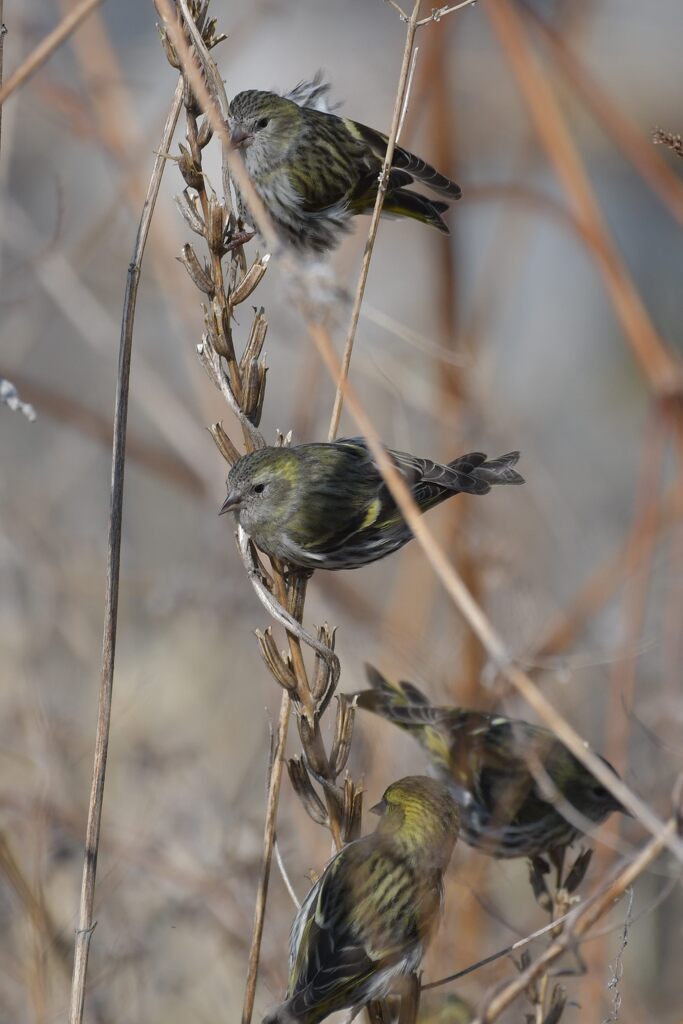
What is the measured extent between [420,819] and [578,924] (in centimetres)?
63

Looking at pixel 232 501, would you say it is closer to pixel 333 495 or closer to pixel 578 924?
pixel 333 495

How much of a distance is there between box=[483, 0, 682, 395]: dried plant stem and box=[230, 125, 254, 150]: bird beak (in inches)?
21.1

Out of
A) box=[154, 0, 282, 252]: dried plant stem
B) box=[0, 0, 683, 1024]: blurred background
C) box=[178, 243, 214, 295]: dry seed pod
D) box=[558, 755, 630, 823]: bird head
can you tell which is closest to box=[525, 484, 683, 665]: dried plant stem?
box=[0, 0, 683, 1024]: blurred background

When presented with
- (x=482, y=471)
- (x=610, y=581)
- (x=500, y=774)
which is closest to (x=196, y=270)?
(x=482, y=471)

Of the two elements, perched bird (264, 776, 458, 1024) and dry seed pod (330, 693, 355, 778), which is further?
perched bird (264, 776, 458, 1024)

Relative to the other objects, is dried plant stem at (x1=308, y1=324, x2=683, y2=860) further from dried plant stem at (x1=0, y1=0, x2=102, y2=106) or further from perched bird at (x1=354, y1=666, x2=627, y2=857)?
perched bird at (x1=354, y1=666, x2=627, y2=857)

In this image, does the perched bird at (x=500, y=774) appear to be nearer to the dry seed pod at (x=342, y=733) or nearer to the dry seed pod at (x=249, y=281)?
Result: the dry seed pod at (x=342, y=733)

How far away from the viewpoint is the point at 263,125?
2.02 meters

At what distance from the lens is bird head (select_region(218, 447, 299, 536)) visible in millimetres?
1618

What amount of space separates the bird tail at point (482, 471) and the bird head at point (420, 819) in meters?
0.51

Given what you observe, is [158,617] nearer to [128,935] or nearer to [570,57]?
[128,935]

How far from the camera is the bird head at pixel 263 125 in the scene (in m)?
1.94

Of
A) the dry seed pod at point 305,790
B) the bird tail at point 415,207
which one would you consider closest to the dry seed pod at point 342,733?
the dry seed pod at point 305,790

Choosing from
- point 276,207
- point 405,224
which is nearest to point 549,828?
point 276,207
